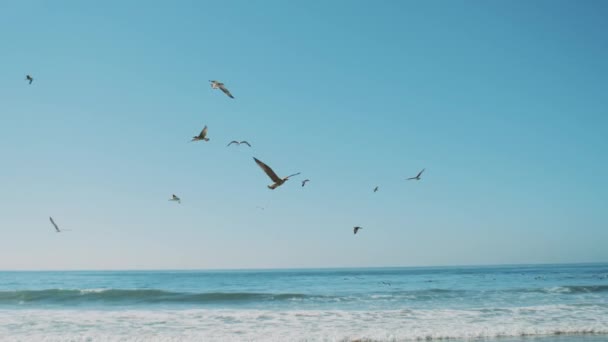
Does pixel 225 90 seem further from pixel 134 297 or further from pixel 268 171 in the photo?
pixel 134 297

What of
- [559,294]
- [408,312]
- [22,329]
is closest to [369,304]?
[408,312]

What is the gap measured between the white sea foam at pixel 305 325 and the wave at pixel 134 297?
23.0 ft

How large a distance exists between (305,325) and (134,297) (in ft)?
57.6

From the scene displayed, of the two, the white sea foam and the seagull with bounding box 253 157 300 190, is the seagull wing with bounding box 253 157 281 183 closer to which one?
the seagull with bounding box 253 157 300 190

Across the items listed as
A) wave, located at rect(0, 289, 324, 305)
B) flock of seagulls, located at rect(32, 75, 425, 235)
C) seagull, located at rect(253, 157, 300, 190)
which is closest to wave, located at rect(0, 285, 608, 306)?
wave, located at rect(0, 289, 324, 305)

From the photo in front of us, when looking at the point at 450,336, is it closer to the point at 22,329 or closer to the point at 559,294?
the point at 22,329

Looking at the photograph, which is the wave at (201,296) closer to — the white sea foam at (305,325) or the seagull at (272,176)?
the white sea foam at (305,325)

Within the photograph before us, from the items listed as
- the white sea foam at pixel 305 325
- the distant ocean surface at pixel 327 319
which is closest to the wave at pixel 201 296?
the distant ocean surface at pixel 327 319

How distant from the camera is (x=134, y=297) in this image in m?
30.5

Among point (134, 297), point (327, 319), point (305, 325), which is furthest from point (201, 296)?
point (305, 325)

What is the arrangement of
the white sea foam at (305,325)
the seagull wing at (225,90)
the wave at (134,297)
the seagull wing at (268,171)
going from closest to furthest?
the seagull wing at (268,171) → the seagull wing at (225,90) → the white sea foam at (305,325) → the wave at (134,297)

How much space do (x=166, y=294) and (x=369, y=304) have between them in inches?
596

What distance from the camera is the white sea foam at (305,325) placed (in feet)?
48.8

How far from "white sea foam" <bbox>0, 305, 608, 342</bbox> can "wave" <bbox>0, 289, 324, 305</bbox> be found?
702 centimetres
